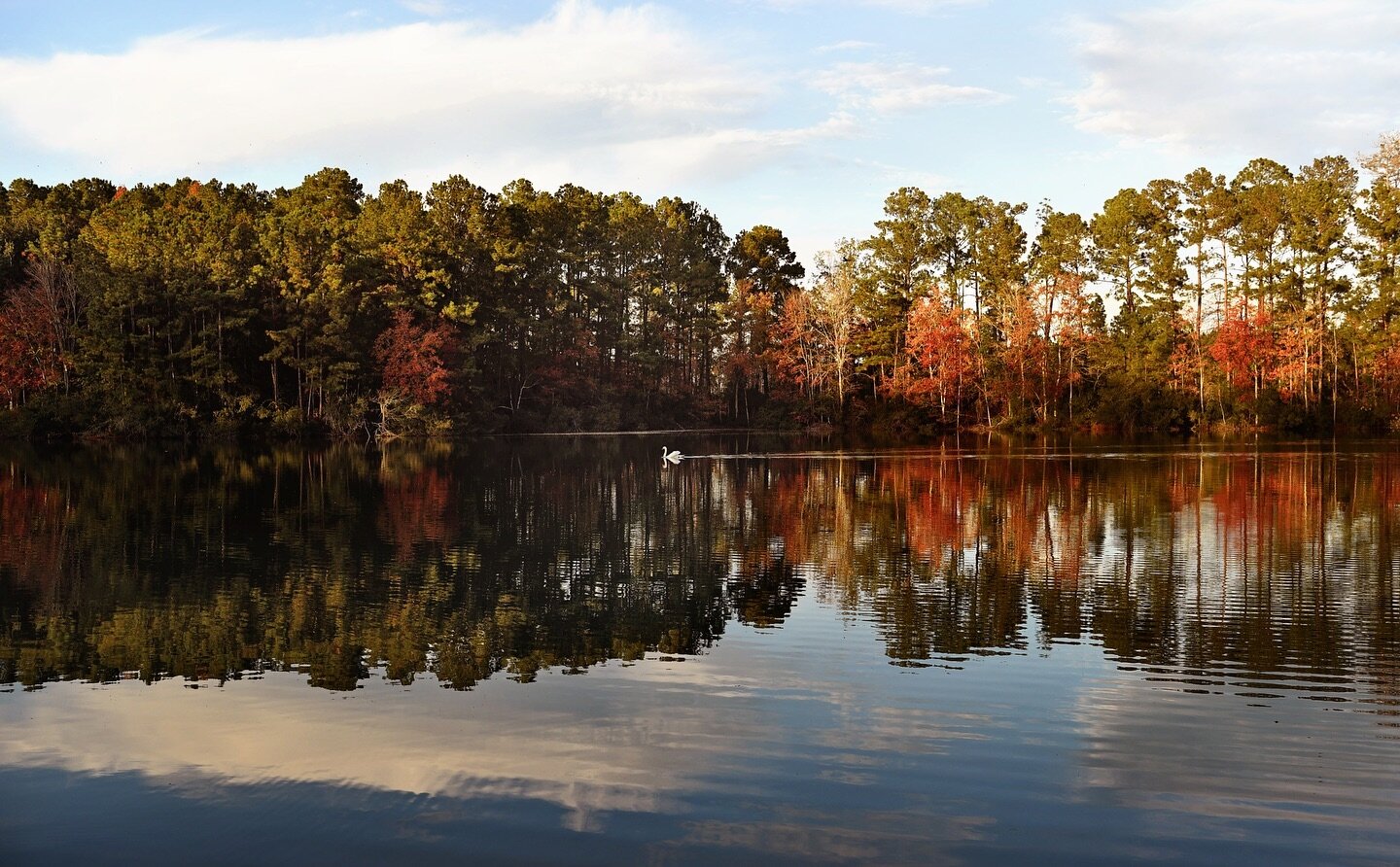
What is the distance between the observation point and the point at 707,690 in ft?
30.7

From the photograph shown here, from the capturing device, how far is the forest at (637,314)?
55.0 metres

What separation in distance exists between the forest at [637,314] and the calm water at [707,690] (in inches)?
1491

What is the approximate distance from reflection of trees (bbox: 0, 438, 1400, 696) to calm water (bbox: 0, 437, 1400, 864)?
91mm

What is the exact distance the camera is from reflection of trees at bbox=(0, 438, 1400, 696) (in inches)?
428

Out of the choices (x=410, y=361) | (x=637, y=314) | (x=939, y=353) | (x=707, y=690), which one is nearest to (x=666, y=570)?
(x=707, y=690)

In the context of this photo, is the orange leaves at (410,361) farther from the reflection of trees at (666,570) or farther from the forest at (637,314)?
the reflection of trees at (666,570)

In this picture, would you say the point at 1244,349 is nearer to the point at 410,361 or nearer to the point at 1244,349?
the point at 1244,349

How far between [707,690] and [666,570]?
659 centimetres

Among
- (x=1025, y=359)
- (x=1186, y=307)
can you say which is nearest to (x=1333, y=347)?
(x=1186, y=307)

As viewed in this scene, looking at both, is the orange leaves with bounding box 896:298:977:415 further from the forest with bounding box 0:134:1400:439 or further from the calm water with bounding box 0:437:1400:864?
the calm water with bounding box 0:437:1400:864

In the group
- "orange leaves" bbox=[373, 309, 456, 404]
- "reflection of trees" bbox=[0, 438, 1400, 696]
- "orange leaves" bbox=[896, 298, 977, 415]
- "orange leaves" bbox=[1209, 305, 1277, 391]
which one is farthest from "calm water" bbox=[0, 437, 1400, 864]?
"orange leaves" bbox=[896, 298, 977, 415]

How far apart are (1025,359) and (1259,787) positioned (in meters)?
56.9

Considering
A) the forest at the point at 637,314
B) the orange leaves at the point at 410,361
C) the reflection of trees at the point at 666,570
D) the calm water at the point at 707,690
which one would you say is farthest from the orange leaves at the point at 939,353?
the calm water at the point at 707,690

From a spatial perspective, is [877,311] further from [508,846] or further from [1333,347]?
[508,846]
